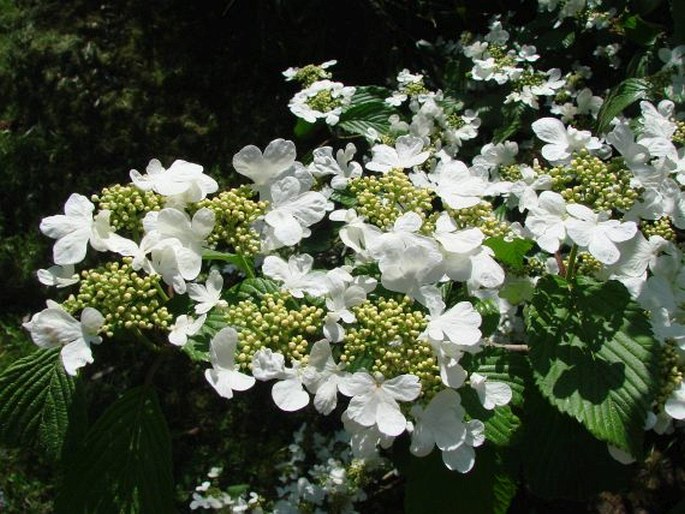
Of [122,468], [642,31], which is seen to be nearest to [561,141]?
[122,468]

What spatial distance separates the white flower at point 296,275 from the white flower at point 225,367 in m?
0.13

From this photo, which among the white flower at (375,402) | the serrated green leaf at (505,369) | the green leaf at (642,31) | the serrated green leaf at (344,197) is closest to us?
the white flower at (375,402)

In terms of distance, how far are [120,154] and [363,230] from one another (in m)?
2.42

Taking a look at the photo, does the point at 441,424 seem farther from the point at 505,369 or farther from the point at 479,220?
the point at 479,220

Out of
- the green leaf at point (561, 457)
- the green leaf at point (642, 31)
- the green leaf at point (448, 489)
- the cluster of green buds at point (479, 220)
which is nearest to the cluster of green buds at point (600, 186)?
the cluster of green buds at point (479, 220)

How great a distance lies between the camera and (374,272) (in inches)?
42.0

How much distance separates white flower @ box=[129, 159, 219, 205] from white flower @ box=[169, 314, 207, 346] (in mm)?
181

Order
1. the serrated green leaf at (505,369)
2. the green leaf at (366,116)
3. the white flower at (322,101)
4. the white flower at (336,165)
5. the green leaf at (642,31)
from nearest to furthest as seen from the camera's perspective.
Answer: the serrated green leaf at (505,369) → the white flower at (336,165) → the white flower at (322,101) → the green leaf at (366,116) → the green leaf at (642,31)

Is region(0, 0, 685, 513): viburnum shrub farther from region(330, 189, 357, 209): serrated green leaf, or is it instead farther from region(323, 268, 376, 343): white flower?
region(330, 189, 357, 209): serrated green leaf

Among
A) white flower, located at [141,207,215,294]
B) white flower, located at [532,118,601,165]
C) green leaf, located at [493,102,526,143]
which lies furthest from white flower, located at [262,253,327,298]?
green leaf, located at [493,102,526,143]

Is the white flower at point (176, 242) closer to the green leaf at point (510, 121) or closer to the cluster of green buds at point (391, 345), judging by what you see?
the cluster of green buds at point (391, 345)

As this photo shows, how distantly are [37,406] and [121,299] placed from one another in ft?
0.96

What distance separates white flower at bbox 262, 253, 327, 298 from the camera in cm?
103

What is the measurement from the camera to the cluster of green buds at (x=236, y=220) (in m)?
1.06
